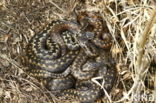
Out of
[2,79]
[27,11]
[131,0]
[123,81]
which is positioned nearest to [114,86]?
[123,81]

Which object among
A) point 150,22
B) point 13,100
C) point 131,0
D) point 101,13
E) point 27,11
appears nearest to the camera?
point 150,22

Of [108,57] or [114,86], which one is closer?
[114,86]

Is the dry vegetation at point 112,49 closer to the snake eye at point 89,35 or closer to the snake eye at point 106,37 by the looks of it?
the snake eye at point 106,37

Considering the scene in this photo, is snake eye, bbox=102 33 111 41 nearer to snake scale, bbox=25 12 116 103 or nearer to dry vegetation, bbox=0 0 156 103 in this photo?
snake scale, bbox=25 12 116 103

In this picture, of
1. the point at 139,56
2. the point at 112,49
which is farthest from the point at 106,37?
the point at 139,56

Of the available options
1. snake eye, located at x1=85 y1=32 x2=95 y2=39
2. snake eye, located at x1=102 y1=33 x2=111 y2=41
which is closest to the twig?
snake eye, located at x1=102 y1=33 x2=111 y2=41

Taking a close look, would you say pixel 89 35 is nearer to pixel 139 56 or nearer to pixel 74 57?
pixel 74 57

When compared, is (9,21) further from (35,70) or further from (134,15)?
(134,15)
